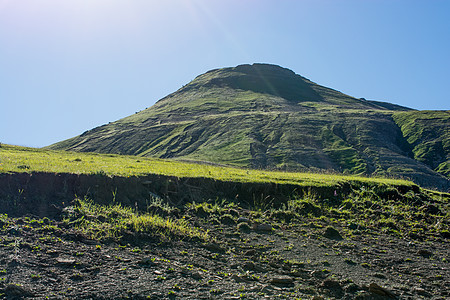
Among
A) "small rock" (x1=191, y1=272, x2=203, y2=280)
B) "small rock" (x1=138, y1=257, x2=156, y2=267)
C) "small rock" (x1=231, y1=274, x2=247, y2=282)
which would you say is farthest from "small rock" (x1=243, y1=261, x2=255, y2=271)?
"small rock" (x1=138, y1=257, x2=156, y2=267)

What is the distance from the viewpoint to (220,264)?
9000 mm

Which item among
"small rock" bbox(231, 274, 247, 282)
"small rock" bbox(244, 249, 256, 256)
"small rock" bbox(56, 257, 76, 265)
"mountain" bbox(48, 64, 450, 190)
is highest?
"mountain" bbox(48, 64, 450, 190)

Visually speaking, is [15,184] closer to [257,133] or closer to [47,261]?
[47,261]

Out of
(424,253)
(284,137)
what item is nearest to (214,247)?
(424,253)

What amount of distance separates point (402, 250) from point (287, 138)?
2986 inches

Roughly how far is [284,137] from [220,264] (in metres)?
79.9

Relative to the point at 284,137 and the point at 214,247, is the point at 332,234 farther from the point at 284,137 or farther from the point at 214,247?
the point at 284,137

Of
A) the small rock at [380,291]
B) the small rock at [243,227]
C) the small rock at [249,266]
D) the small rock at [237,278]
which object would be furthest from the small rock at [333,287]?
the small rock at [243,227]

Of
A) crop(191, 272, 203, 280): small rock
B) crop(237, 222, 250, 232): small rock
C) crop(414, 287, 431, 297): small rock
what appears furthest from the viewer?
crop(237, 222, 250, 232): small rock

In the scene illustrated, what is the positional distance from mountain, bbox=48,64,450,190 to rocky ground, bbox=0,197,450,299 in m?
50.8

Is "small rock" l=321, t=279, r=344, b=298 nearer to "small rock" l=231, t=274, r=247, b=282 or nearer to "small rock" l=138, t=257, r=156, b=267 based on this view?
"small rock" l=231, t=274, r=247, b=282

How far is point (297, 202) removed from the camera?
1470cm

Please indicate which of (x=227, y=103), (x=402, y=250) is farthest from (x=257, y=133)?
(x=402, y=250)

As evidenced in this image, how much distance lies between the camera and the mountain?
76312mm
